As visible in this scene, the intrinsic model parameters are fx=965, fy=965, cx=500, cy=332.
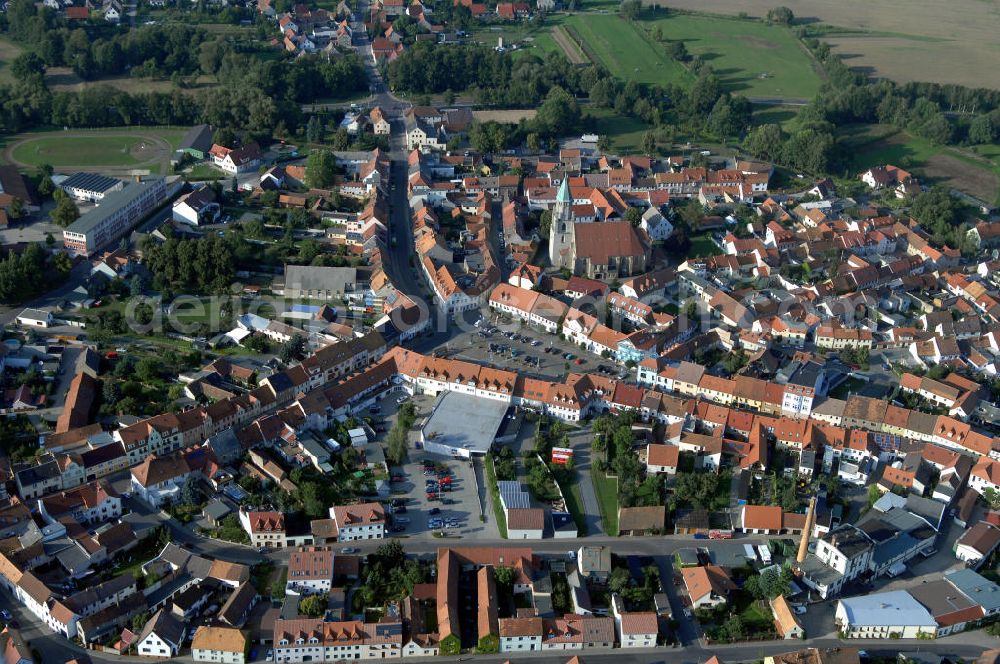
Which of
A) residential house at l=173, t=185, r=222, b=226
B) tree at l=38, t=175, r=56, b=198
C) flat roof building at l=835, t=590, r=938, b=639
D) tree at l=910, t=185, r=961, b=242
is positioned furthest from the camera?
tree at l=38, t=175, r=56, b=198

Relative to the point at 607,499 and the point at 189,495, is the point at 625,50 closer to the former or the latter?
the point at 607,499

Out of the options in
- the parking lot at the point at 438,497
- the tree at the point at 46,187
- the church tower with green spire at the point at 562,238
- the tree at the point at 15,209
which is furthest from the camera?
the tree at the point at 46,187

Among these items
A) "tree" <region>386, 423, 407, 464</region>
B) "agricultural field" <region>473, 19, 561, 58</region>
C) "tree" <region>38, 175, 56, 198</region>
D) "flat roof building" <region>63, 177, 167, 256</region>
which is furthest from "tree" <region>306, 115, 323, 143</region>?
"tree" <region>386, 423, 407, 464</region>

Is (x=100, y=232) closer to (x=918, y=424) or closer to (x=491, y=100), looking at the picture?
(x=491, y=100)

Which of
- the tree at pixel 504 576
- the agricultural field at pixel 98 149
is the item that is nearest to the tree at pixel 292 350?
the tree at pixel 504 576

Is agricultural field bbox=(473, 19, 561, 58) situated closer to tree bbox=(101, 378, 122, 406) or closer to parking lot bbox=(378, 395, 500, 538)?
tree bbox=(101, 378, 122, 406)

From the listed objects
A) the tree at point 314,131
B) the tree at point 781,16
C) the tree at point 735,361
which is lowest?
the tree at point 735,361

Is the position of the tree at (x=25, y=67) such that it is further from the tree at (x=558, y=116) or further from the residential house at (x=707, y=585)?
the residential house at (x=707, y=585)
